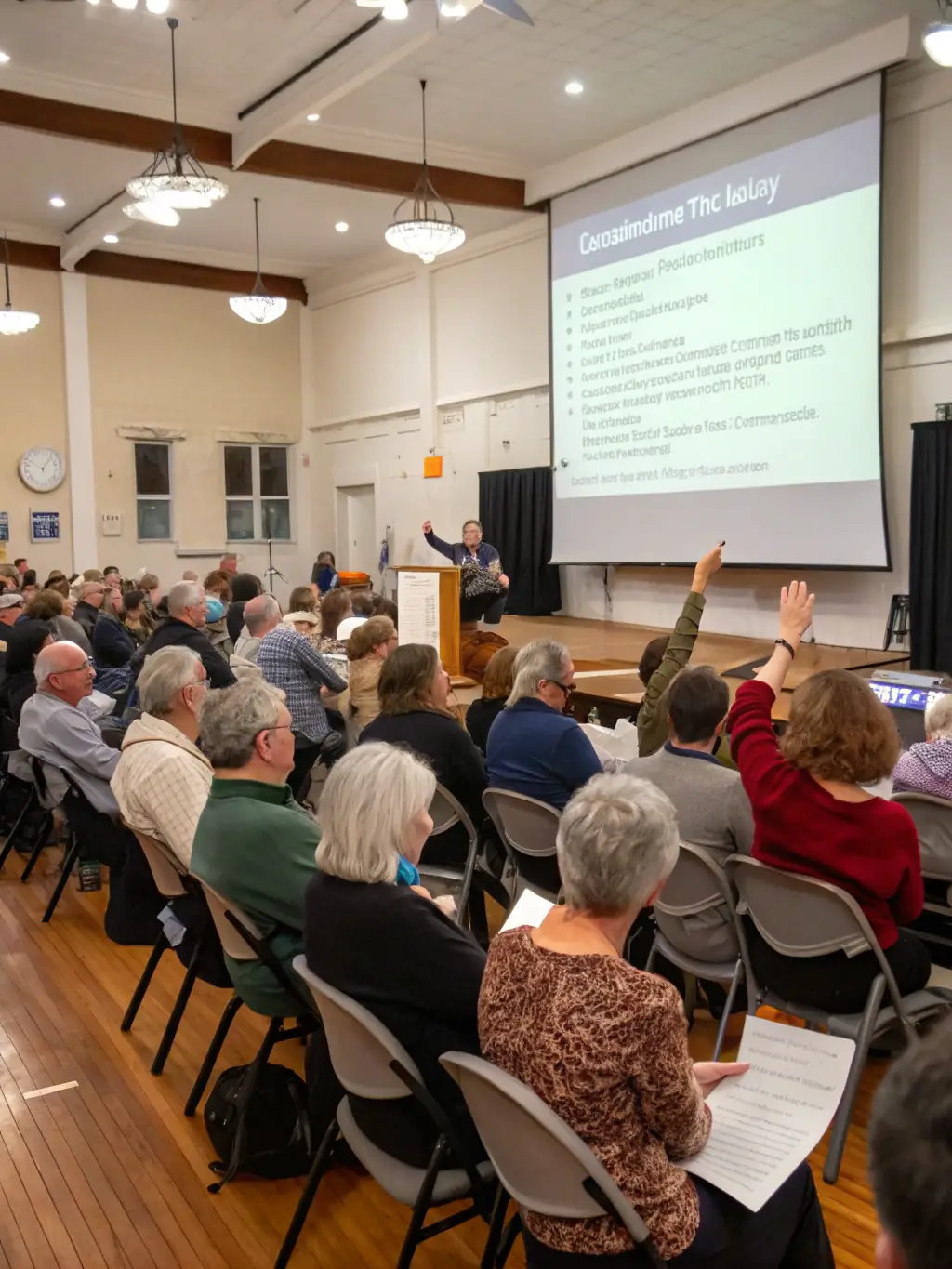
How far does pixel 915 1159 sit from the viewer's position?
696 mm

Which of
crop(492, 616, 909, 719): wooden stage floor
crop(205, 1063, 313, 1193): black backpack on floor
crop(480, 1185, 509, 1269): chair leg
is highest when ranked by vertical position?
crop(492, 616, 909, 719): wooden stage floor

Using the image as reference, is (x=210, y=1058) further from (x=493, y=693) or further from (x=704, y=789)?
(x=493, y=693)

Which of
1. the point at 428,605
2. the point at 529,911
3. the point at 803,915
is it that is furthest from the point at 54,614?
the point at 803,915

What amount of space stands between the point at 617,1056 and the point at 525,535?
31.5 ft

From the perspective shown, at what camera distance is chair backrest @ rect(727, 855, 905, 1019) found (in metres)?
2.33

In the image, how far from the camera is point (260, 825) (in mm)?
2408

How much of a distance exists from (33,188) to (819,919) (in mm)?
11490

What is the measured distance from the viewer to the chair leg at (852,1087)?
2389mm

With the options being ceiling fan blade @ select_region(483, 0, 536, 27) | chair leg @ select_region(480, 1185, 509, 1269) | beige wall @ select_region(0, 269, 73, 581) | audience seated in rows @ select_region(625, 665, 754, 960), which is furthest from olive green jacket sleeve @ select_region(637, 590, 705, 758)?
beige wall @ select_region(0, 269, 73, 581)

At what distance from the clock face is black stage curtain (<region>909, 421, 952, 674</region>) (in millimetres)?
10285

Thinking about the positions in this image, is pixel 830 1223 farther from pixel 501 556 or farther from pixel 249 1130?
pixel 501 556

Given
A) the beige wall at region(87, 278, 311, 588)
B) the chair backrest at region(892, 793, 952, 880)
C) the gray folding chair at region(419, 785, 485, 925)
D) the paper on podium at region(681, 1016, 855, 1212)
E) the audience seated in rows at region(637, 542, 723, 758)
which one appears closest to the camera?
the paper on podium at region(681, 1016, 855, 1212)

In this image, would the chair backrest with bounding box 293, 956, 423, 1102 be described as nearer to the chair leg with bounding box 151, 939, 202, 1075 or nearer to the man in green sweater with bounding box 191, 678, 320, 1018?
the man in green sweater with bounding box 191, 678, 320, 1018

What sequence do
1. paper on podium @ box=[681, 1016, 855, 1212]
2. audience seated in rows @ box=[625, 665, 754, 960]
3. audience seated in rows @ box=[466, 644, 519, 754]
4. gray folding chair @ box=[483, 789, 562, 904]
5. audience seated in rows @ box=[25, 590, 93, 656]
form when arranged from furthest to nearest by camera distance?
audience seated in rows @ box=[25, 590, 93, 656], audience seated in rows @ box=[466, 644, 519, 754], gray folding chair @ box=[483, 789, 562, 904], audience seated in rows @ box=[625, 665, 754, 960], paper on podium @ box=[681, 1016, 855, 1212]
